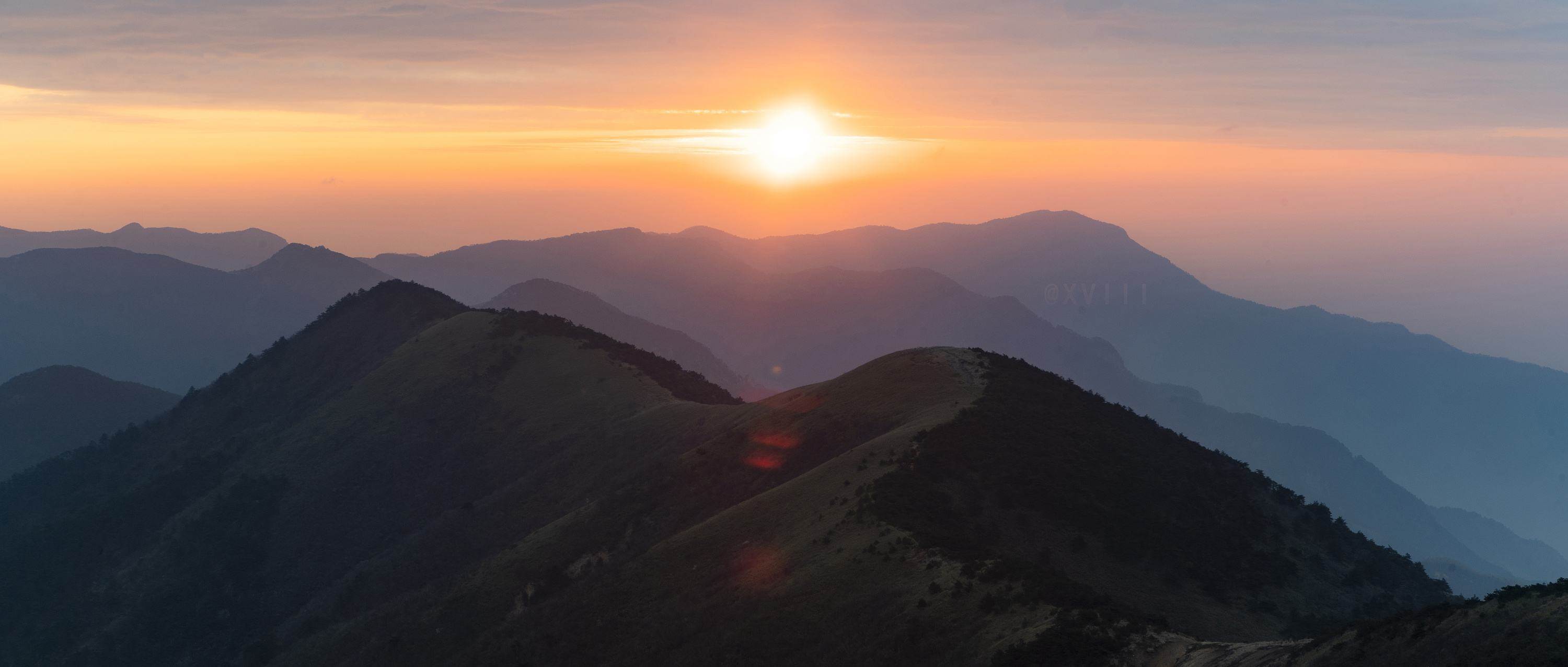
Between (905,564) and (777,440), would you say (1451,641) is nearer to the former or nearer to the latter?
(905,564)

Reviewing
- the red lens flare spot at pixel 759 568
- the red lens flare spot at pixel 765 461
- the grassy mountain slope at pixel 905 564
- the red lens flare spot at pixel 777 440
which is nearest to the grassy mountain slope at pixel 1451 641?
the grassy mountain slope at pixel 905 564

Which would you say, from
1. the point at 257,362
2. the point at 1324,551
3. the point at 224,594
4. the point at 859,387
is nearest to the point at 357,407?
the point at 224,594

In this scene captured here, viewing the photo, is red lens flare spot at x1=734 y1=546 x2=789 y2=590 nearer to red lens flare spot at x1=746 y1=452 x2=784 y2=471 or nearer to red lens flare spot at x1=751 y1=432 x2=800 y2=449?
red lens flare spot at x1=746 y1=452 x2=784 y2=471

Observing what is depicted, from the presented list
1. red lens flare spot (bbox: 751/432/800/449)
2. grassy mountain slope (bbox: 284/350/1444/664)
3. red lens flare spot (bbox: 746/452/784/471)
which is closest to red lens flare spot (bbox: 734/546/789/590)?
grassy mountain slope (bbox: 284/350/1444/664)

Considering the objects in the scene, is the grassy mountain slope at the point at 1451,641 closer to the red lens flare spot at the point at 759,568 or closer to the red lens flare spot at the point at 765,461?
the red lens flare spot at the point at 759,568

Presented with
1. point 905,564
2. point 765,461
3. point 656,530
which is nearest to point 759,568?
point 905,564

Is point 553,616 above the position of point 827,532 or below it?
below

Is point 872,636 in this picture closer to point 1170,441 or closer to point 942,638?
point 942,638
